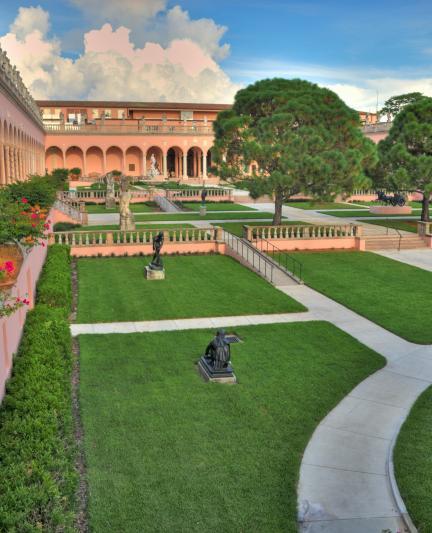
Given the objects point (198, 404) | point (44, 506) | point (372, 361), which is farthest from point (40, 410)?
point (372, 361)

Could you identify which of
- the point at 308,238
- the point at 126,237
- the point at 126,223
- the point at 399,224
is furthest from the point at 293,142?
the point at 399,224

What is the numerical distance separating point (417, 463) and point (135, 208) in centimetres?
4407

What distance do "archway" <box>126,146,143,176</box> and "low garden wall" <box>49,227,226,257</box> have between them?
51.0 meters

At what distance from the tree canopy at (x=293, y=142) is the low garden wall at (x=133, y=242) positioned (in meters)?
4.60

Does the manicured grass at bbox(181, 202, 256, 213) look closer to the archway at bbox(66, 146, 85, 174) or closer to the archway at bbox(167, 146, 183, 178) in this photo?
the archway at bbox(167, 146, 183, 178)

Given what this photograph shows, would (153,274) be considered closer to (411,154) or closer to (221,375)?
(221,375)

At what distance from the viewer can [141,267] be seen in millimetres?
26406

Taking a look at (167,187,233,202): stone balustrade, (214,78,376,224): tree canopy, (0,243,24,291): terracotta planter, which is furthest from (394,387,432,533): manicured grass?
(167,187,233,202): stone balustrade

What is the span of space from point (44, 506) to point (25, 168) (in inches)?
1593

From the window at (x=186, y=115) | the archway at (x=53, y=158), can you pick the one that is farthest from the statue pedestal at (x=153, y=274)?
the window at (x=186, y=115)

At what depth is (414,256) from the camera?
100.0ft

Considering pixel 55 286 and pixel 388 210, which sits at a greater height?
pixel 388 210

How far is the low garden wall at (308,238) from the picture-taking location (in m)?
30.8

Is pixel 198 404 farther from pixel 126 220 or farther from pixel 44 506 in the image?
pixel 126 220
